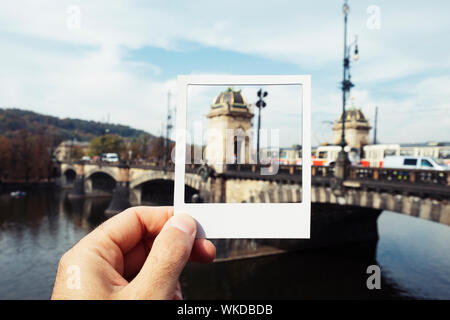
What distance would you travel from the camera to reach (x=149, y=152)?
61.4 m

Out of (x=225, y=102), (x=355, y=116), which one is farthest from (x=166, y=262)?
(x=355, y=116)

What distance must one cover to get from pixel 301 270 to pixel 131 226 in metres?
17.2


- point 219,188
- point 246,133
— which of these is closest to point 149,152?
point 219,188

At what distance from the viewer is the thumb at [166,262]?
1.38 metres

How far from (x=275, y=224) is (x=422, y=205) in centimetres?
1008

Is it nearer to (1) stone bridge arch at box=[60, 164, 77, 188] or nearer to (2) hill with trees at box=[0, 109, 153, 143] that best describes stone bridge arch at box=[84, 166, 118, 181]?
(1) stone bridge arch at box=[60, 164, 77, 188]

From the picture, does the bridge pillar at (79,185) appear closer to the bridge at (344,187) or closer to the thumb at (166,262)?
the bridge at (344,187)

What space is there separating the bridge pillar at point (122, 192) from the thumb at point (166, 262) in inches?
1379

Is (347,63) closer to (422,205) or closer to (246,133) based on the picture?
(422,205)

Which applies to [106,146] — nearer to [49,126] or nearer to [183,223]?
[49,126]

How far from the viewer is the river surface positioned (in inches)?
570

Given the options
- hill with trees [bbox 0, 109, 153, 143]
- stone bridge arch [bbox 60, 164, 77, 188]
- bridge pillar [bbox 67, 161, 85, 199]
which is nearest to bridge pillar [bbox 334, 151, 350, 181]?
bridge pillar [bbox 67, 161, 85, 199]

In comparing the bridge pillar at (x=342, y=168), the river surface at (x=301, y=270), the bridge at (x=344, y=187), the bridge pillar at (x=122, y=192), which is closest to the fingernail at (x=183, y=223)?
the bridge at (x=344, y=187)

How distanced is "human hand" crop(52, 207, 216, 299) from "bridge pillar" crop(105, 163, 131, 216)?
34.7 m
